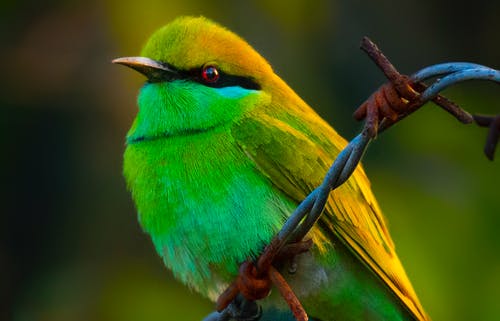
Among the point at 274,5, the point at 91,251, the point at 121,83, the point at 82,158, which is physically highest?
the point at 274,5

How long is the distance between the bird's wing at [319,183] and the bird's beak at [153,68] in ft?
1.12

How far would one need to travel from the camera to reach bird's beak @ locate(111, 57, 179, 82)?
120 inches

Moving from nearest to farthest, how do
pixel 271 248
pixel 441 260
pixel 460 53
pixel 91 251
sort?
pixel 271 248, pixel 441 260, pixel 91 251, pixel 460 53

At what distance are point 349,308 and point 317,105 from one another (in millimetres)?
3029

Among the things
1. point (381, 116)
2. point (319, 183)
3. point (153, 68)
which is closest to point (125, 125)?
point (153, 68)

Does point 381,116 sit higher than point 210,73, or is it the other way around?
point 381,116

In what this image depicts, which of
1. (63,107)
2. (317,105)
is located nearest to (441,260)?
(317,105)

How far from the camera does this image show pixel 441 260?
4.64 m

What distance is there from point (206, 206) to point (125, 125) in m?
3.25

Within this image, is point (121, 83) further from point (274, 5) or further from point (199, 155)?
point (199, 155)

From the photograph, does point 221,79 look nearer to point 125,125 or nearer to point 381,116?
point 381,116

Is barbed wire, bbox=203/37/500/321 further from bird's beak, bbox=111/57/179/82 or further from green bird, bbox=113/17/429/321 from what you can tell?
bird's beak, bbox=111/57/179/82

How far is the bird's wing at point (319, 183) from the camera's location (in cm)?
275

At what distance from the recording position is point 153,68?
3072 mm
